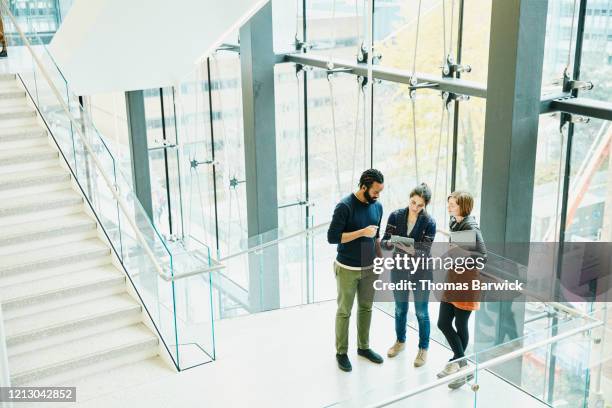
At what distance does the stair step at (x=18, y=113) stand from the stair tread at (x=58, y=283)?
2125 millimetres

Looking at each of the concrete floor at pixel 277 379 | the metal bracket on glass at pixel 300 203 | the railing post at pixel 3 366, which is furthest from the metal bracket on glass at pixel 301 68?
the railing post at pixel 3 366

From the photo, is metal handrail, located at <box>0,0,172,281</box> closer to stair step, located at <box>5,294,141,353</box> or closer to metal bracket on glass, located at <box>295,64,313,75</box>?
stair step, located at <box>5,294,141,353</box>

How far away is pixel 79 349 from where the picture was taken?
5148 millimetres

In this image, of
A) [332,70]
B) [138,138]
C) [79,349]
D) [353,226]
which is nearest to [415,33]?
[332,70]

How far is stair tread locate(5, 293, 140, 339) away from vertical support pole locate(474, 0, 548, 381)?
2629 millimetres

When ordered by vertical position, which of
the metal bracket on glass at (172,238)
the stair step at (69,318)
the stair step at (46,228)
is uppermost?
the stair step at (46,228)

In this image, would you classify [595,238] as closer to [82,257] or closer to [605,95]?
[605,95]

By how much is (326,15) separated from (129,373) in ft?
15.1

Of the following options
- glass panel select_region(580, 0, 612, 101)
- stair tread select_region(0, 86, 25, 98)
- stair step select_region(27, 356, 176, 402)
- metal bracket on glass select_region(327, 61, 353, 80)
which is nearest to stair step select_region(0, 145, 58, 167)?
stair tread select_region(0, 86, 25, 98)

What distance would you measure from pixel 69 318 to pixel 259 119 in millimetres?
3904

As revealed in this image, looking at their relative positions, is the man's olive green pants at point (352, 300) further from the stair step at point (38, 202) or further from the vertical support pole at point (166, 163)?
the vertical support pole at point (166, 163)

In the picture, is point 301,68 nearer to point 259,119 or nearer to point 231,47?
point 259,119

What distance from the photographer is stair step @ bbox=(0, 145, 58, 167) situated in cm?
643

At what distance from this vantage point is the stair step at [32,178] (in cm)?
621
